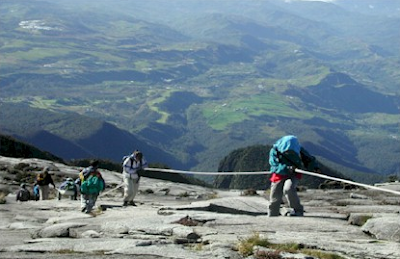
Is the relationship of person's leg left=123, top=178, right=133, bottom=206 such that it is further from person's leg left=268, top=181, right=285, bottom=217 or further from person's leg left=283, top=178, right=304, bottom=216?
person's leg left=283, top=178, right=304, bottom=216

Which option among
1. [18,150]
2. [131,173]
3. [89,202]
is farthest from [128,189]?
[18,150]

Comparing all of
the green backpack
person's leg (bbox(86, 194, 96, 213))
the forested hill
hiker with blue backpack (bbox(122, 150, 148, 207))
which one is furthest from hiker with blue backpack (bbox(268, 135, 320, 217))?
the forested hill

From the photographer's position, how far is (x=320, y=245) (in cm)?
1384

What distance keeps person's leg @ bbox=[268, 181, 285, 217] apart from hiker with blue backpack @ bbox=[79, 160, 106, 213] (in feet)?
25.0

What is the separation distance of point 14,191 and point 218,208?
66.1ft

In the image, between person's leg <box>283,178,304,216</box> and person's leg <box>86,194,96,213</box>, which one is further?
person's leg <box>86,194,96,213</box>

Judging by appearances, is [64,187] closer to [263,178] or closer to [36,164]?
[36,164]

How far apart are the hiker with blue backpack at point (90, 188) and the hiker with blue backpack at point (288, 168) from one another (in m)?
7.81

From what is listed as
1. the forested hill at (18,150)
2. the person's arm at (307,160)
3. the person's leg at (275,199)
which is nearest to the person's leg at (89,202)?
the person's leg at (275,199)

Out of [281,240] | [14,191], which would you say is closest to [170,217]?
[281,240]

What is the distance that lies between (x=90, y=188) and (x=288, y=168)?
8.72m

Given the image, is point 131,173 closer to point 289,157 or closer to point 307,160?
point 289,157

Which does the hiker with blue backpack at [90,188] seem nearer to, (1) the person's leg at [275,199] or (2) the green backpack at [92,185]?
(2) the green backpack at [92,185]

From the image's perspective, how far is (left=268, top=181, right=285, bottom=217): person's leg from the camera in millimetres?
18953
